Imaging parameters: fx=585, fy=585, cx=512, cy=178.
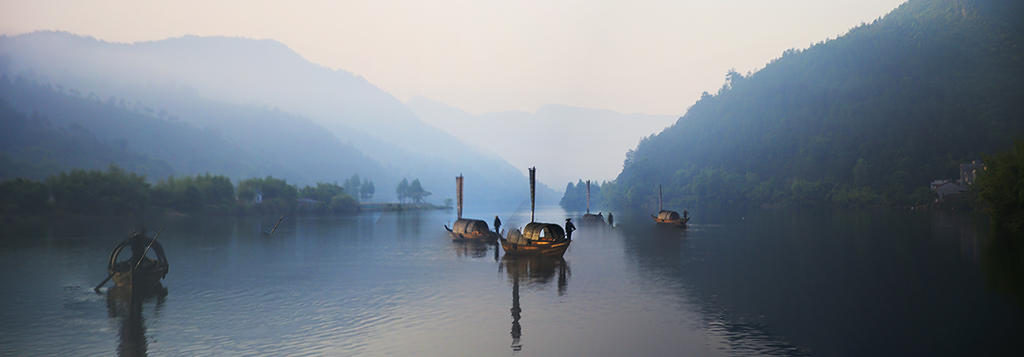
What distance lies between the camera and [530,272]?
38344 mm

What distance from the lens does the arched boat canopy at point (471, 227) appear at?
2430 inches

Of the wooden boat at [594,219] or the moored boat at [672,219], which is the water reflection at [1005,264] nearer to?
the moored boat at [672,219]

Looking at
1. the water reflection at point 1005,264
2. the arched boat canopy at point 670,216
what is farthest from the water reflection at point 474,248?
the arched boat canopy at point 670,216

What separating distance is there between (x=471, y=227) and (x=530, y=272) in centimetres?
2449

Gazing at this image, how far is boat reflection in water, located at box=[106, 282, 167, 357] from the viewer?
19891mm

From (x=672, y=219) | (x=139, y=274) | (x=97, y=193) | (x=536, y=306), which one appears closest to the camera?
(x=536, y=306)

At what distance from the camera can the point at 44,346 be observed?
20.3 metres

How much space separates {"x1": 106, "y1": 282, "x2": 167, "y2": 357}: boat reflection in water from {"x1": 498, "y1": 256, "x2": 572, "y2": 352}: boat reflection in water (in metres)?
13.1

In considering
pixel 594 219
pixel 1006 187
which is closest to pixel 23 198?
pixel 594 219

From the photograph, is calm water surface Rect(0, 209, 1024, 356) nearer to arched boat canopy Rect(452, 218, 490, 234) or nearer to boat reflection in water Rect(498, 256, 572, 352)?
boat reflection in water Rect(498, 256, 572, 352)

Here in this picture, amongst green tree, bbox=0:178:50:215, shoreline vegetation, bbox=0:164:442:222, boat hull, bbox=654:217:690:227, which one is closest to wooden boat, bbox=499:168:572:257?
boat hull, bbox=654:217:690:227

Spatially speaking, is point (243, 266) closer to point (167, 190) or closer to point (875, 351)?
point (875, 351)

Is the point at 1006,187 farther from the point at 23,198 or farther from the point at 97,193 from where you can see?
the point at 23,198

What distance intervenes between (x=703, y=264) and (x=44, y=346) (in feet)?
123
